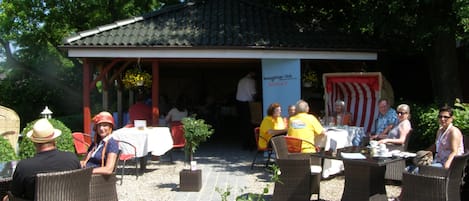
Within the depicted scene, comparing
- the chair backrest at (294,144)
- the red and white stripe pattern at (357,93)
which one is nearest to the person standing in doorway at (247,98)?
the red and white stripe pattern at (357,93)

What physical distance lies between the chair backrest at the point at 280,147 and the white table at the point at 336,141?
1.15 meters

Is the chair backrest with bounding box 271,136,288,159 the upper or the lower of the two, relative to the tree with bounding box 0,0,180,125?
lower

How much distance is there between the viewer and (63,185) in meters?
3.77

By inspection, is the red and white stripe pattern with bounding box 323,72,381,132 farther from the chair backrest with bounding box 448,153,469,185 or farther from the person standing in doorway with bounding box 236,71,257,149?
the chair backrest with bounding box 448,153,469,185

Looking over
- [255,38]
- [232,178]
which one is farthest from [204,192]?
[255,38]

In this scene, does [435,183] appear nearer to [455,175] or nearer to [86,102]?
[455,175]

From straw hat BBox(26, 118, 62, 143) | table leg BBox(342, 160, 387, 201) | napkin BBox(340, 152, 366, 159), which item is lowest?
table leg BBox(342, 160, 387, 201)

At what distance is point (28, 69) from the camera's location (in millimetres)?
20062

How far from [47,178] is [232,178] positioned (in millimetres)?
4297

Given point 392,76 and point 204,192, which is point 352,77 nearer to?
point 392,76

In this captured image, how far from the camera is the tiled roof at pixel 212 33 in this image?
31.8 feet

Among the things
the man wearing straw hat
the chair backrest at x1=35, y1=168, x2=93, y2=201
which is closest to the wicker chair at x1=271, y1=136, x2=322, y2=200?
the chair backrest at x1=35, y1=168, x2=93, y2=201

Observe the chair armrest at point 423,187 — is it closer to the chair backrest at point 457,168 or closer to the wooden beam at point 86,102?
the chair backrest at point 457,168

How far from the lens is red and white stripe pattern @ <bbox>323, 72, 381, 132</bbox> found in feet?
31.5
